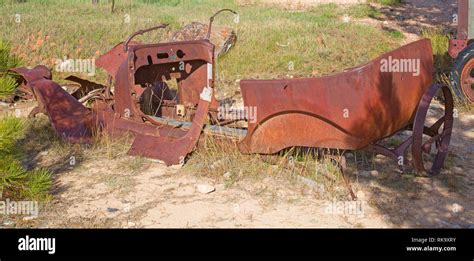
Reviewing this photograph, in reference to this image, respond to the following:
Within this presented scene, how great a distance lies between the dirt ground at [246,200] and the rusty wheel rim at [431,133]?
0.55 ft

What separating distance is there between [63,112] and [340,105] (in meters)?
3.43

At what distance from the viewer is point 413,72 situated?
5008 mm

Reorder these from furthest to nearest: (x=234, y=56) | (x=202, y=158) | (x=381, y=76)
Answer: (x=234, y=56), (x=202, y=158), (x=381, y=76)

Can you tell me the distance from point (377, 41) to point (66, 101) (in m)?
6.68

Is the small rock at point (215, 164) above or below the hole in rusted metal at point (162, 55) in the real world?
below

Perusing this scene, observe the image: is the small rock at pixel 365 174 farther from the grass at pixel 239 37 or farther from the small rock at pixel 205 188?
the grass at pixel 239 37

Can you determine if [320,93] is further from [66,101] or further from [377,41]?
[377,41]

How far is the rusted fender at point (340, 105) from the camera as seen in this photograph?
4.65 metres

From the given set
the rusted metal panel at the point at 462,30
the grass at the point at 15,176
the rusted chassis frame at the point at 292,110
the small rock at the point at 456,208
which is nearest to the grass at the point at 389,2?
the rusted metal panel at the point at 462,30

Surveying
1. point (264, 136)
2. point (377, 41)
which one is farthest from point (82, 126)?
point (377, 41)

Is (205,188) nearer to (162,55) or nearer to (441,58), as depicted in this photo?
(162,55)

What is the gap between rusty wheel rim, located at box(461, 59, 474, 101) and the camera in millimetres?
7785

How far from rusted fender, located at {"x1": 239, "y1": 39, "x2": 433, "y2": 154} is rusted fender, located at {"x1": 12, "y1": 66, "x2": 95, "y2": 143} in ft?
7.23
